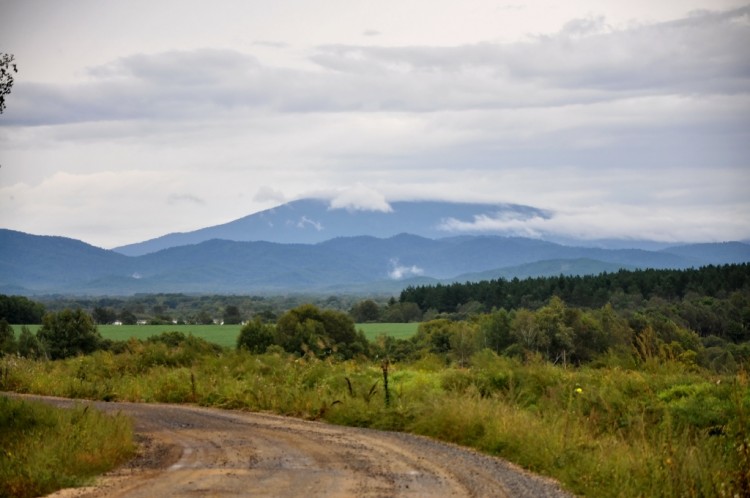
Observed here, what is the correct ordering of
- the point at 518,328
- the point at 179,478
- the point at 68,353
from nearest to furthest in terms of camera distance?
the point at 179,478 → the point at 68,353 → the point at 518,328

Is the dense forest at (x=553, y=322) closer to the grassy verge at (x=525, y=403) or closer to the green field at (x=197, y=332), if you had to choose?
the grassy verge at (x=525, y=403)

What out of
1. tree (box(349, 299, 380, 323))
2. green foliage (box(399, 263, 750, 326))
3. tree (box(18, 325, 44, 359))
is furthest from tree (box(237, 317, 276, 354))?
tree (box(349, 299, 380, 323))

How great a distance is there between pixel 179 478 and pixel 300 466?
227 cm

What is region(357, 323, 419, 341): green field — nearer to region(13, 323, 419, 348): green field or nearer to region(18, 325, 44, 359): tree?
region(13, 323, 419, 348): green field

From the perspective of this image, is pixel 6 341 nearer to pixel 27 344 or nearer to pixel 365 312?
pixel 27 344

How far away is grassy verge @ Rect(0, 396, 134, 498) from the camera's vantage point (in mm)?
14930

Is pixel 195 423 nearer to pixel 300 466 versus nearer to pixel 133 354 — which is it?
pixel 300 466

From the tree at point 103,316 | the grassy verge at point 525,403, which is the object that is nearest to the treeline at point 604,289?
the tree at point 103,316

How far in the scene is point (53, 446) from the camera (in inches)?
669

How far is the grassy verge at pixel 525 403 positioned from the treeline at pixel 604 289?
105923 millimetres

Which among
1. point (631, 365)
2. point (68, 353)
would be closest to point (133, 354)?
point (631, 365)

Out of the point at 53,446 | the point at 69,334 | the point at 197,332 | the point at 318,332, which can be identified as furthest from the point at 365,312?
the point at 53,446

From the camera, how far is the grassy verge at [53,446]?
49.0ft

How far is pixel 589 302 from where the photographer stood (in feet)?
469
